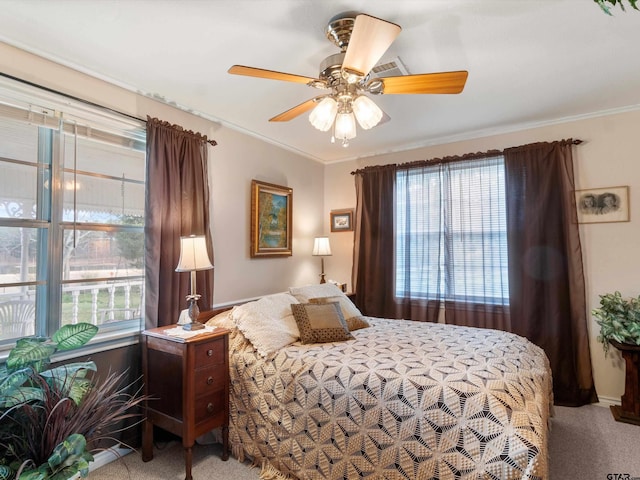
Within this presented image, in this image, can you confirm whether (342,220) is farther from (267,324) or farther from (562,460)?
(562,460)

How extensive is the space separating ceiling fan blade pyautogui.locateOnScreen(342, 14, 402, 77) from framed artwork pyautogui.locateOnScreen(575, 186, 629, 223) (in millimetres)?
2674

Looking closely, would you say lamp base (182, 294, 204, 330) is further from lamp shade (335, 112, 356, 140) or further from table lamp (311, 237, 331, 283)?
table lamp (311, 237, 331, 283)

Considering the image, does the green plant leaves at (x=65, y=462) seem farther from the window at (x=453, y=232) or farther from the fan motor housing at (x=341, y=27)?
the window at (x=453, y=232)

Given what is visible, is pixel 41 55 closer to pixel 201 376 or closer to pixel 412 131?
pixel 201 376

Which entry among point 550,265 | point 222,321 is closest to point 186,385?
point 222,321

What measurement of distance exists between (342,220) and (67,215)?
9.54ft

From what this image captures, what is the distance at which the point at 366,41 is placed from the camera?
1.43 m

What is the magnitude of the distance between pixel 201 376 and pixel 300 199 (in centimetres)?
247

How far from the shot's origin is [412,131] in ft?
11.4

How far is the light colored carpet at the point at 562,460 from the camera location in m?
2.10

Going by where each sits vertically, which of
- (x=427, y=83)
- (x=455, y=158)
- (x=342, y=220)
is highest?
(x=455, y=158)

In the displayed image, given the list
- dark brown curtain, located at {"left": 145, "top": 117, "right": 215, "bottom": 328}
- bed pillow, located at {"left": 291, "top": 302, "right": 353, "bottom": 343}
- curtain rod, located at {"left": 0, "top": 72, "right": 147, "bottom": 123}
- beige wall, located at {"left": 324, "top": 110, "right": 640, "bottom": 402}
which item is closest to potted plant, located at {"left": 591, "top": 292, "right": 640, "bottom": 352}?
beige wall, located at {"left": 324, "top": 110, "right": 640, "bottom": 402}

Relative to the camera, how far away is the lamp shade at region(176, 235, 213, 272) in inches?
88.6

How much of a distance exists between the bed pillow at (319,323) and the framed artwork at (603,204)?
2.42m
